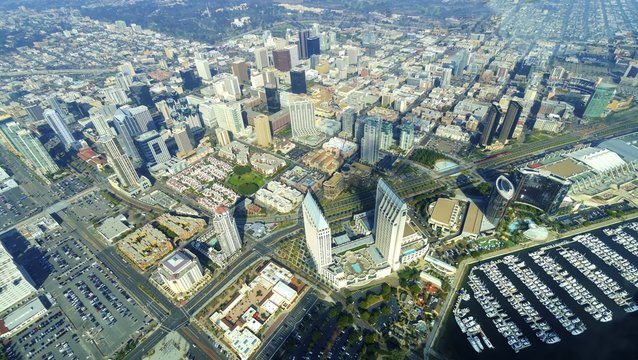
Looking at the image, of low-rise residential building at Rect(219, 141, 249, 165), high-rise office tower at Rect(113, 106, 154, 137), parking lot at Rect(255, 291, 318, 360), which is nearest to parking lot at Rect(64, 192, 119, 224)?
high-rise office tower at Rect(113, 106, 154, 137)

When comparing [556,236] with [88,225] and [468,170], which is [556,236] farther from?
[88,225]

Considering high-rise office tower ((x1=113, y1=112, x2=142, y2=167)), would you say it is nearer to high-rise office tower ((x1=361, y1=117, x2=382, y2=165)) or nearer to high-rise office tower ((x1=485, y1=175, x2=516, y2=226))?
high-rise office tower ((x1=361, y1=117, x2=382, y2=165))

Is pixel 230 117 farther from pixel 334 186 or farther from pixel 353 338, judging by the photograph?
pixel 353 338

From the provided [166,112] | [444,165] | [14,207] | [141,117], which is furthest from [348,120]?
[14,207]

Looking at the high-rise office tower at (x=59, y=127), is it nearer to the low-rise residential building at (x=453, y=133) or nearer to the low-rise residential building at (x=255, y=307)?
the low-rise residential building at (x=255, y=307)

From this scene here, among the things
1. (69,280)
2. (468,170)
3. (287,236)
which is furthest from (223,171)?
(468,170)
